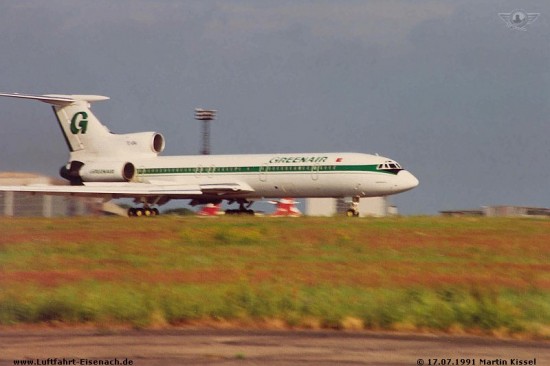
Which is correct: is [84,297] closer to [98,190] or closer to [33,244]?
[33,244]

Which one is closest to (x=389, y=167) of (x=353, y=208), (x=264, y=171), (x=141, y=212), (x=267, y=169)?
(x=353, y=208)

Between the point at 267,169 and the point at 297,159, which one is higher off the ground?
the point at 297,159

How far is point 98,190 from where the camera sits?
46031mm

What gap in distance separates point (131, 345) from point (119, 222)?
23.5 m

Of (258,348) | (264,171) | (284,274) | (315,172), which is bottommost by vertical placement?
(258,348)

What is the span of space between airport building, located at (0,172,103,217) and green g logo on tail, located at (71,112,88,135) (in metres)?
3.70

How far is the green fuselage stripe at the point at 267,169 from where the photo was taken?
43.7 meters

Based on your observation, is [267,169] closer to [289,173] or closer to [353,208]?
[289,173]

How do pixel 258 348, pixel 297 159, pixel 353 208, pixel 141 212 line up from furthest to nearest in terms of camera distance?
pixel 141 212 → pixel 297 159 → pixel 353 208 → pixel 258 348

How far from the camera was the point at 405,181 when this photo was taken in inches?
1720

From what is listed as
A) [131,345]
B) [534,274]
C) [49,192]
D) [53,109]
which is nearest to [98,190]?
[49,192]

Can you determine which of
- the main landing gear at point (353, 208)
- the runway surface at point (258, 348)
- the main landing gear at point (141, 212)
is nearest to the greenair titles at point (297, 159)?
the main landing gear at point (353, 208)

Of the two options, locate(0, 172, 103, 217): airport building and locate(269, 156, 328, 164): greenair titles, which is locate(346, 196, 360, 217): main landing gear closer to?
locate(269, 156, 328, 164): greenair titles

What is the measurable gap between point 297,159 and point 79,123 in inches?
509
